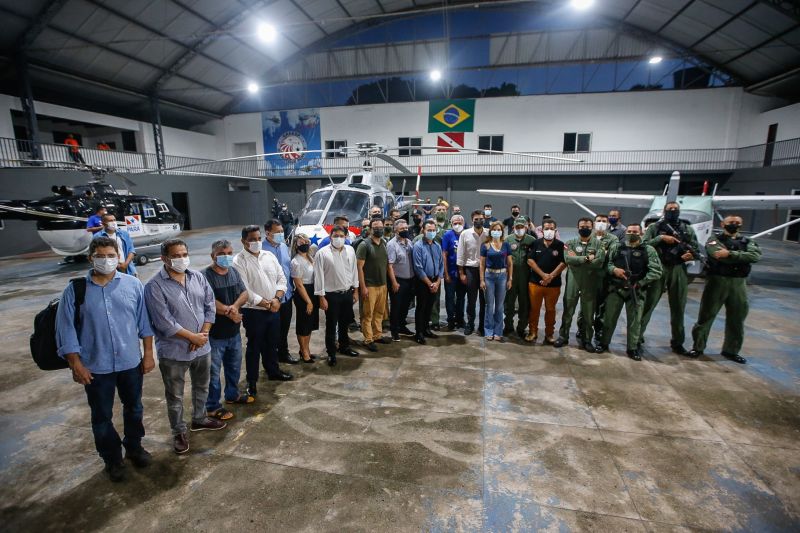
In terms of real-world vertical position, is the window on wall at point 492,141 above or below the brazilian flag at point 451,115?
below

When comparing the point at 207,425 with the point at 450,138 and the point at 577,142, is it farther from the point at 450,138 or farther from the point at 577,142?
the point at 577,142

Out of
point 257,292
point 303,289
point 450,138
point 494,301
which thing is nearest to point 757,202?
point 494,301

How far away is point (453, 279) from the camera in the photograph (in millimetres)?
5961

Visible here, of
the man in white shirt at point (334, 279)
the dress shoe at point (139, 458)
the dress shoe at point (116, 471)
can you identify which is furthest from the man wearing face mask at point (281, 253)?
the dress shoe at point (116, 471)

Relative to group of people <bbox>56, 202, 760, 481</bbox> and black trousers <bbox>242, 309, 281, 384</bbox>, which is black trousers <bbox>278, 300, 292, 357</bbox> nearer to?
group of people <bbox>56, 202, 760, 481</bbox>

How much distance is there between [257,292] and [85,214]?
10.4 meters

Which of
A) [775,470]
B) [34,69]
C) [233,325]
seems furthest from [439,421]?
[34,69]

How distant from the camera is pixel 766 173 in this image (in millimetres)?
17266

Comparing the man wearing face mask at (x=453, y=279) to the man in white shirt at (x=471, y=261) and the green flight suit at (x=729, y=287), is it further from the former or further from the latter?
the green flight suit at (x=729, y=287)

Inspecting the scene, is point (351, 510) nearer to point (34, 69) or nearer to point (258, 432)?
point (258, 432)

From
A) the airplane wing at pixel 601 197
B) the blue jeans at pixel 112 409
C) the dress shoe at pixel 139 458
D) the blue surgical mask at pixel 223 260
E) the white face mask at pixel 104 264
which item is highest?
the airplane wing at pixel 601 197

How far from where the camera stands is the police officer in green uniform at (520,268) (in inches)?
212

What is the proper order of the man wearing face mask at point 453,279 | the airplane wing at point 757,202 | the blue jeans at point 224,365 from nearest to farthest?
the blue jeans at point 224,365
the man wearing face mask at point 453,279
the airplane wing at point 757,202

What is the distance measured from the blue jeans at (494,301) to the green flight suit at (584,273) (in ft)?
2.89
